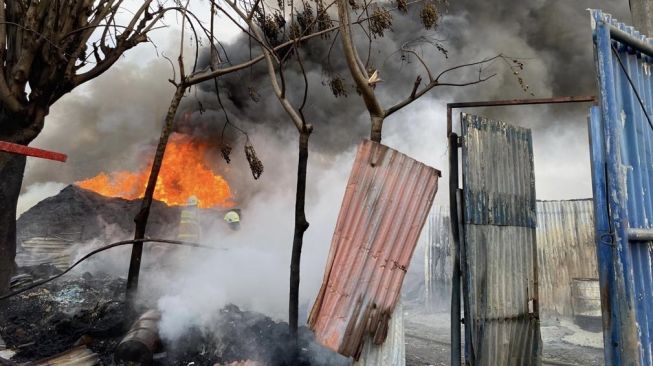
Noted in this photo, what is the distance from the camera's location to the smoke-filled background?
14197 millimetres

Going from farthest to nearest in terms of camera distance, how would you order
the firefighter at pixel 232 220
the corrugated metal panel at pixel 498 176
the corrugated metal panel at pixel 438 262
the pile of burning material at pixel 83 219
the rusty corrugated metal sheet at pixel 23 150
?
the corrugated metal panel at pixel 438 262 → the firefighter at pixel 232 220 → the pile of burning material at pixel 83 219 → the corrugated metal panel at pixel 498 176 → the rusty corrugated metal sheet at pixel 23 150

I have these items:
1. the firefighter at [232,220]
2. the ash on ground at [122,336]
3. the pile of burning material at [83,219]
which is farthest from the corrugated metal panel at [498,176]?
the pile of burning material at [83,219]

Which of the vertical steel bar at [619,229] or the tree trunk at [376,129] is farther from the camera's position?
the tree trunk at [376,129]

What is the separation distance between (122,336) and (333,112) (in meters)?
12.1

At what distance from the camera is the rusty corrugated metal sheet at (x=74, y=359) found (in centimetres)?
426

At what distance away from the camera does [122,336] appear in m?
5.34

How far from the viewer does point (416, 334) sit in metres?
9.24

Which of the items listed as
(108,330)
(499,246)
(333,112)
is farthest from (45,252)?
(333,112)

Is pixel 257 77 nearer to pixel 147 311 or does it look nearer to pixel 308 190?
pixel 308 190

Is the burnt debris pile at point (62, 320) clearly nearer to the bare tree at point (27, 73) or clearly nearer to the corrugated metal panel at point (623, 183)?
the bare tree at point (27, 73)

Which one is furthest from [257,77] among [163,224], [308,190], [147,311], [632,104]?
[632,104]

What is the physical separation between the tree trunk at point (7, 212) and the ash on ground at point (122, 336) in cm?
54

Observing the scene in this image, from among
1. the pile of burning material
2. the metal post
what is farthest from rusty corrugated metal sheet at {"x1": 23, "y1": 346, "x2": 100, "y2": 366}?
the pile of burning material

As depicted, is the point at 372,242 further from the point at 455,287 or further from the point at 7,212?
the point at 7,212
